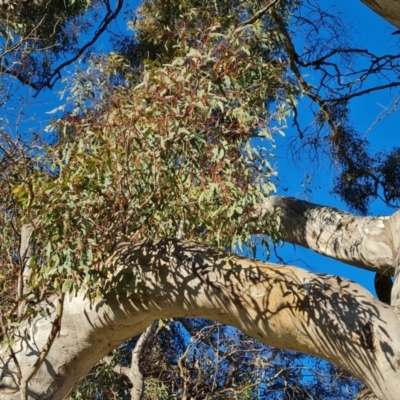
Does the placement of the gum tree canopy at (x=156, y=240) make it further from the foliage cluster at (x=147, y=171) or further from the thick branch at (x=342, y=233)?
the thick branch at (x=342, y=233)

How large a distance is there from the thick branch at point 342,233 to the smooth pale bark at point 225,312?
1.49 m

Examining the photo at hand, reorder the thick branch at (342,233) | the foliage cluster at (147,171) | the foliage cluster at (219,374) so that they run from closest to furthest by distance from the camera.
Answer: the foliage cluster at (147,171), the thick branch at (342,233), the foliage cluster at (219,374)

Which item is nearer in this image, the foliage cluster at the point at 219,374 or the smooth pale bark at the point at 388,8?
the smooth pale bark at the point at 388,8

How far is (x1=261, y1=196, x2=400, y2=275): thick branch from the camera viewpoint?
5.38 meters

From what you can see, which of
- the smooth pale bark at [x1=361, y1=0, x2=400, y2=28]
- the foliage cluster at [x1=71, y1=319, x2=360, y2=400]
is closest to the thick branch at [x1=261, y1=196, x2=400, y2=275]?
the foliage cluster at [x1=71, y1=319, x2=360, y2=400]

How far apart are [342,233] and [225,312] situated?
2406 millimetres

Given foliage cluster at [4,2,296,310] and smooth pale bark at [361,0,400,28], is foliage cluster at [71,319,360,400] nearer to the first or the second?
foliage cluster at [4,2,296,310]

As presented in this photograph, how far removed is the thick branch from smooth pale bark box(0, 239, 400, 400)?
1491 mm

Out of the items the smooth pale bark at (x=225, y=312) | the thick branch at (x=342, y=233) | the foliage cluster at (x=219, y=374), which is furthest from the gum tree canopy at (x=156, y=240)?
the foliage cluster at (x=219, y=374)

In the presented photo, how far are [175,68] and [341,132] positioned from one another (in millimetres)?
3763

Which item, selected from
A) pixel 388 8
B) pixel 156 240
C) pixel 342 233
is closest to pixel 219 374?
pixel 342 233

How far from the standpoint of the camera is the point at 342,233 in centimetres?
590

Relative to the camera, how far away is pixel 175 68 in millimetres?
3797

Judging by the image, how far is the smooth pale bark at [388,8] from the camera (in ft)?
10.5
